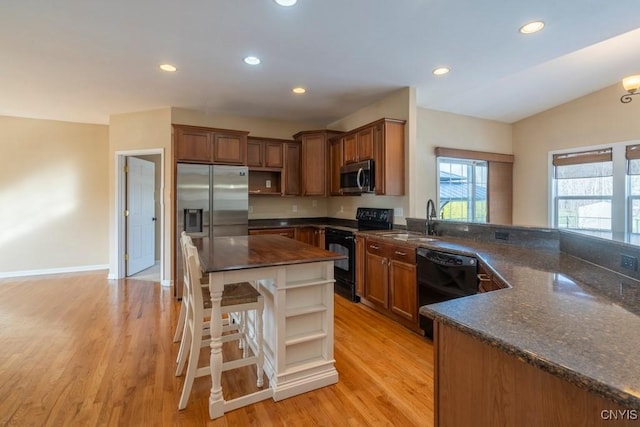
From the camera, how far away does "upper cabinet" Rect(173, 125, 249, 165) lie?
4156 millimetres

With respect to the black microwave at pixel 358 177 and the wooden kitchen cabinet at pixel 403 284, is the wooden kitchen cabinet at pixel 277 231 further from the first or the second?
the wooden kitchen cabinet at pixel 403 284

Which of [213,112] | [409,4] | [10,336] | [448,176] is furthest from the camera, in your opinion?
[448,176]

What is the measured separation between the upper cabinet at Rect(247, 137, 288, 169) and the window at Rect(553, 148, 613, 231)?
4.92m

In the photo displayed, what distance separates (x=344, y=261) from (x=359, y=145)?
Answer: 1598 mm

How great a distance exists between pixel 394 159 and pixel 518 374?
10.4 feet

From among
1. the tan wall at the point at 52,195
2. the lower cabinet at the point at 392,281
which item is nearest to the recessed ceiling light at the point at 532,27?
the lower cabinet at the point at 392,281

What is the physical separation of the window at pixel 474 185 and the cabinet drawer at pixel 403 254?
7.39 ft

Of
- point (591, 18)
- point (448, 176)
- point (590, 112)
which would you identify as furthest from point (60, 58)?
point (590, 112)

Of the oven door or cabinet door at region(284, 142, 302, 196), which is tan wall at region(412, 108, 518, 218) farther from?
cabinet door at region(284, 142, 302, 196)

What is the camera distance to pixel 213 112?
480 cm

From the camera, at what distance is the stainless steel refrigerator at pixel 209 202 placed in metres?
4.00

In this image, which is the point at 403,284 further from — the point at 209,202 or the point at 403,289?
the point at 209,202

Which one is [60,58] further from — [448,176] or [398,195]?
[448,176]

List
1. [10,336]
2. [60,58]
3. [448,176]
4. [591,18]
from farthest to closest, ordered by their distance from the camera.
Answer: [448,176] → [60,58] → [10,336] → [591,18]
